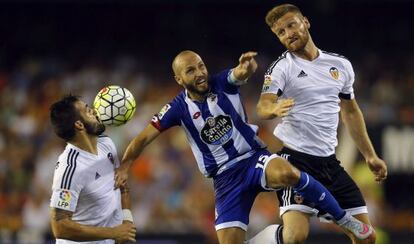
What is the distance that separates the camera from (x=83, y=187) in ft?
24.6

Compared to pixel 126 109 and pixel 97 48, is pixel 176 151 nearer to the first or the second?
pixel 97 48

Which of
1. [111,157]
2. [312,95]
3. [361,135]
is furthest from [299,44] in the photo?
[111,157]

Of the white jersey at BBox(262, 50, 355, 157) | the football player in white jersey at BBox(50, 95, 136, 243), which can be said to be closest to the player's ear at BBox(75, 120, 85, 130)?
the football player in white jersey at BBox(50, 95, 136, 243)

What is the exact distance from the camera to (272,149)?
14.8 m

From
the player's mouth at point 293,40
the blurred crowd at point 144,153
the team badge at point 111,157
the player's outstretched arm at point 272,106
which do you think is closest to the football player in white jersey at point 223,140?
the team badge at point 111,157

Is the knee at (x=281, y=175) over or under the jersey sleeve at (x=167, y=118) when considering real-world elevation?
under

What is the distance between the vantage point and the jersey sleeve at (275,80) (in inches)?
312

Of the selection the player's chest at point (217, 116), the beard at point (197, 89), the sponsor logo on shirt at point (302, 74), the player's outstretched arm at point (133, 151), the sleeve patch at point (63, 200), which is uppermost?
the sponsor logo on shirt at point (302, 74)

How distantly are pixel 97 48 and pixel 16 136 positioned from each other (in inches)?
127

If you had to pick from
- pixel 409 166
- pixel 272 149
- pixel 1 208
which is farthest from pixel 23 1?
pixel 409 166

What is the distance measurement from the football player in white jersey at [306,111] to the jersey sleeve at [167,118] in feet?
2.96

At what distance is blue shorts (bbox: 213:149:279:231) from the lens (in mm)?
8320

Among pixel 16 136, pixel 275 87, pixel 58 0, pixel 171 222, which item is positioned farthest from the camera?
pixel 58 0

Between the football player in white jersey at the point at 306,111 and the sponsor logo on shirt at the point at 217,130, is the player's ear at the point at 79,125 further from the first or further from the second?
the football player in white jersey at the point at 306,111
